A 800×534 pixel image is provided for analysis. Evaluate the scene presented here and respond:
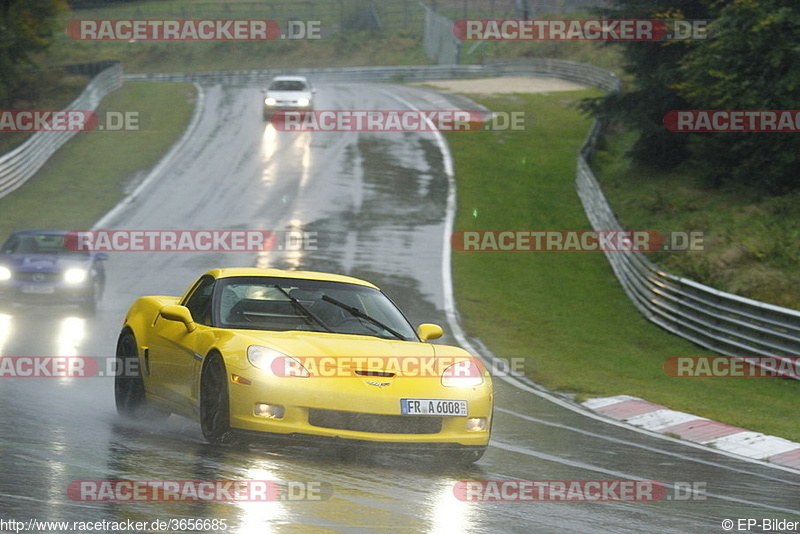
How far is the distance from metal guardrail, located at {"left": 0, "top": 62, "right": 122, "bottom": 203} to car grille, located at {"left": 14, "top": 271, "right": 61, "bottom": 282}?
14509mm

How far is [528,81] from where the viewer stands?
64.6 meters

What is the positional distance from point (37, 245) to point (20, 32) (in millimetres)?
29970

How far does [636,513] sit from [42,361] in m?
8.53

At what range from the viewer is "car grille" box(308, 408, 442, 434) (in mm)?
8125

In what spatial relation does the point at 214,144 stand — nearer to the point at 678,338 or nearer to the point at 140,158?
the point at 140,158

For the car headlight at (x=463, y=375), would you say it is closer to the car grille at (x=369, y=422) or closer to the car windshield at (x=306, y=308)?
the car grille at (x=369, y=422)

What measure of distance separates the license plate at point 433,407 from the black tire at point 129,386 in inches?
110

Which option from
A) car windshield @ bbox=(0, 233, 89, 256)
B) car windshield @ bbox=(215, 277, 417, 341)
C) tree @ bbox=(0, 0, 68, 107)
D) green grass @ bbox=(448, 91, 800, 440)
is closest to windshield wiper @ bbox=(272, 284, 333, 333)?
car windshield @ bbox=(215, 277, 417, 341)

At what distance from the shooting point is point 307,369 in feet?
27.1

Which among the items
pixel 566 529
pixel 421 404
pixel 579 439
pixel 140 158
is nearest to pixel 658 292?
pixel 579 439

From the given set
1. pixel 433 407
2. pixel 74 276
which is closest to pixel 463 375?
pixel 433 407

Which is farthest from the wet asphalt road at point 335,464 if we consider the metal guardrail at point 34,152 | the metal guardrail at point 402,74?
the metal guardrail at point 402,74

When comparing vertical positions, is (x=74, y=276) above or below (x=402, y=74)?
below

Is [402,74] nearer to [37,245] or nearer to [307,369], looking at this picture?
[37,245]
